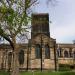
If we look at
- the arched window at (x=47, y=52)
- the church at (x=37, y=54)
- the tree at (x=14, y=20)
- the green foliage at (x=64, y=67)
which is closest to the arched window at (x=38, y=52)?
the church at (x=37, y=54)

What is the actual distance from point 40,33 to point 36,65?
7.58m

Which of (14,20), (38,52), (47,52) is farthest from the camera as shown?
(38,52)

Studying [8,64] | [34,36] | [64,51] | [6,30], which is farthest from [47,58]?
[6,30]

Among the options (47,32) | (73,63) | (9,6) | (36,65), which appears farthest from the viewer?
(73,63)

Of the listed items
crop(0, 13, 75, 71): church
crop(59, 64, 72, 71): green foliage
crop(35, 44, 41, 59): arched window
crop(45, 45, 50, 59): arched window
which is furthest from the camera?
crop(59, 64, 72, 71): green foliage

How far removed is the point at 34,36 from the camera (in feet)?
188

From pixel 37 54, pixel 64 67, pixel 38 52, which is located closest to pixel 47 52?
pixel 38 52

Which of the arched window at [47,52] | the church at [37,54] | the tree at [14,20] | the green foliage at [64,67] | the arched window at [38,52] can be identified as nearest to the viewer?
the tree at [14,20]

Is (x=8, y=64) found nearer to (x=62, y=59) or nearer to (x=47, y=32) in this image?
(x=47, y=32)

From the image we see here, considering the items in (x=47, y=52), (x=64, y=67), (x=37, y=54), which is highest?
(x=47, y=52)

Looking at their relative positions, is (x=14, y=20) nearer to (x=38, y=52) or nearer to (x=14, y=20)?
(x=14, y=20)

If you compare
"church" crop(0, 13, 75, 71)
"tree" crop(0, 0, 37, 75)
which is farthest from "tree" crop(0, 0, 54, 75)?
"church" crop(0, 13, 75, 71)

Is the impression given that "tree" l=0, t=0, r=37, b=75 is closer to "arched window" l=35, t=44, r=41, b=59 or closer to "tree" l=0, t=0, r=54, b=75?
"tree" l=0, t=0, r=54, b=75

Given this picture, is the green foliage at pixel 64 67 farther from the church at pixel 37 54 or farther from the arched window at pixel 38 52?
the arched window at pixel 38 52
